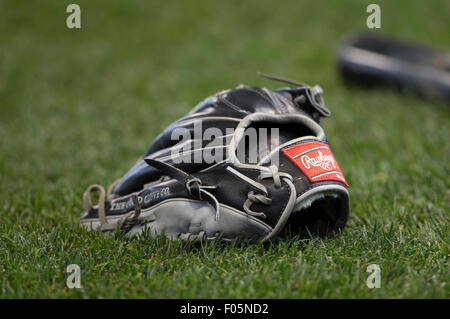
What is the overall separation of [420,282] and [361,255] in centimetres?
31

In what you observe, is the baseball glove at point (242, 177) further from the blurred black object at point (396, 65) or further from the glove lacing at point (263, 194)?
the blurred black object at point (396, 65)

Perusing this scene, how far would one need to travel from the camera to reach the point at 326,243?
2.18 m

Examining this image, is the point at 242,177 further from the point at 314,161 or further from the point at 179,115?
the point at 179,115

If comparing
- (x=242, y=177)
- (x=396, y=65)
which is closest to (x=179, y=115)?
(x=396, y=65)

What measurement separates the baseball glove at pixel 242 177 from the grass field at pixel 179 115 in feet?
0.34

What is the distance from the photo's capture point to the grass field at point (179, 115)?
1922 mm

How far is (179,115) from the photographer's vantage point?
480 cm

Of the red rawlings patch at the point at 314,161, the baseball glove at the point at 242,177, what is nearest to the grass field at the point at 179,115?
the baseball glove at the point at 242,177

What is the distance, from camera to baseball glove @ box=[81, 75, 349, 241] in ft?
6.82

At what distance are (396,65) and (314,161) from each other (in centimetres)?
346

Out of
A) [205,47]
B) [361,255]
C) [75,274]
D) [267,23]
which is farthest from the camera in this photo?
[267,23]
